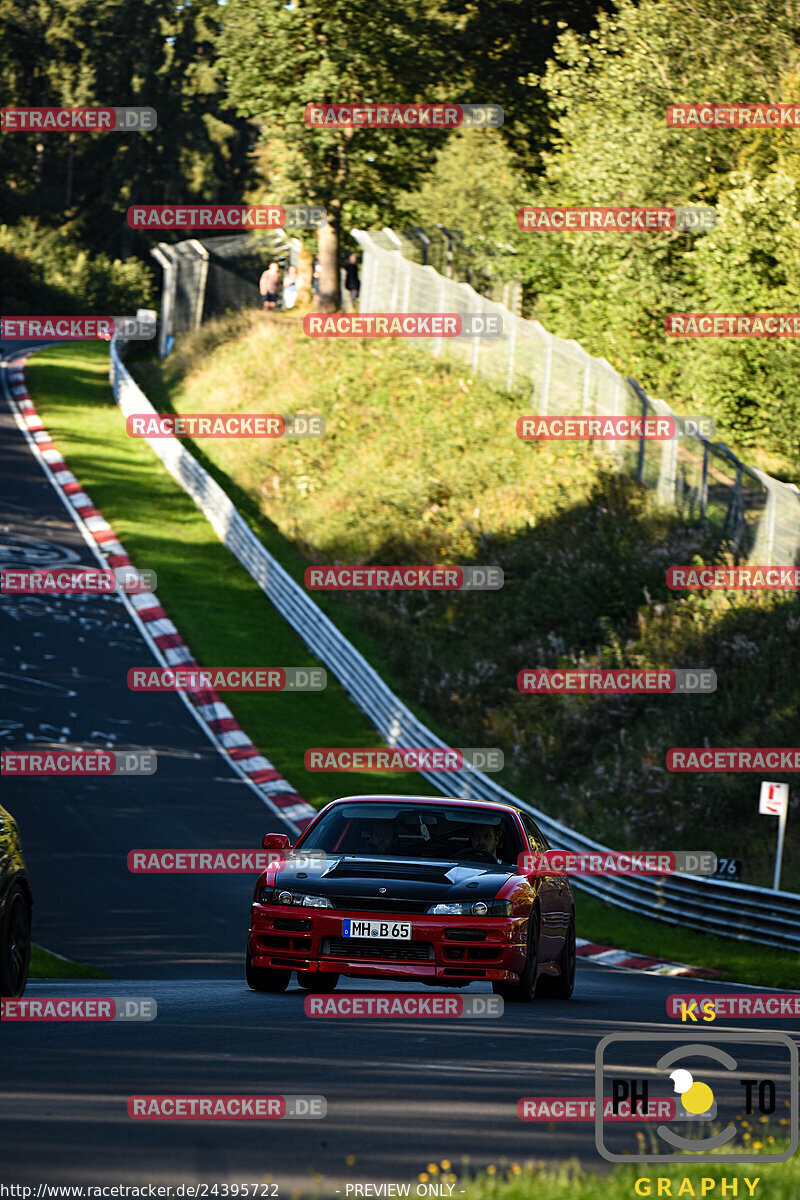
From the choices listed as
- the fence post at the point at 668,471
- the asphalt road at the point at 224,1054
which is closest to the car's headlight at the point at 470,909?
the asphalt road at the point at 224,1054

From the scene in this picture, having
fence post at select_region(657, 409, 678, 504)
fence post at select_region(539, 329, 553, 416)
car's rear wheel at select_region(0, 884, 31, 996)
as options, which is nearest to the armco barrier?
fence post at select_region(657, 409, 678, 504)

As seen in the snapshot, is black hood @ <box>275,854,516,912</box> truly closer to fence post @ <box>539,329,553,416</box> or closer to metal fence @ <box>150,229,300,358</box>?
fence post @ <box>539,329,553,416</box>

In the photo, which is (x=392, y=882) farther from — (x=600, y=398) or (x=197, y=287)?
(x=197, y=287)

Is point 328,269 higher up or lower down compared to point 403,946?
higher up

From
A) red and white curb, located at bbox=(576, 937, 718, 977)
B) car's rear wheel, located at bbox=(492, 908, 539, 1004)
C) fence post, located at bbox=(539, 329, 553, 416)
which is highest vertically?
fence post, located at bbox=(539, 329, 553, 416)

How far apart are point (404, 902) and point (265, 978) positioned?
1.30 metres

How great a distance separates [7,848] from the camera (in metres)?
8.62

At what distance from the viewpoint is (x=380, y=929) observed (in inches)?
377

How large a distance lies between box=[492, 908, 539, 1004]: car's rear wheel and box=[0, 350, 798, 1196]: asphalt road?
0.57 feet

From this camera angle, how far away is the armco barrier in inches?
750

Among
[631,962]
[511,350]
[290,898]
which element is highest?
[511,350]

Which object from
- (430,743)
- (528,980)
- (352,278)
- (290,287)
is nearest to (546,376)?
(430,743)

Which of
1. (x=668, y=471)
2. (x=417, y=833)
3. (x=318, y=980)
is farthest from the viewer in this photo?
(x=668, y=471)

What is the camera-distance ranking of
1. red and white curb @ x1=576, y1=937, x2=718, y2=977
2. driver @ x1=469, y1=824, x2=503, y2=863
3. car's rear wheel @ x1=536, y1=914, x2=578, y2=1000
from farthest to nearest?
red and white curb @ x1=576, y1=937, x2=718, y2=977 < car's rear wheel @ x1=536, y1=914, x2=578, y2=1000 < driver @ x1=469, y1=824, x2=503, y2=863
